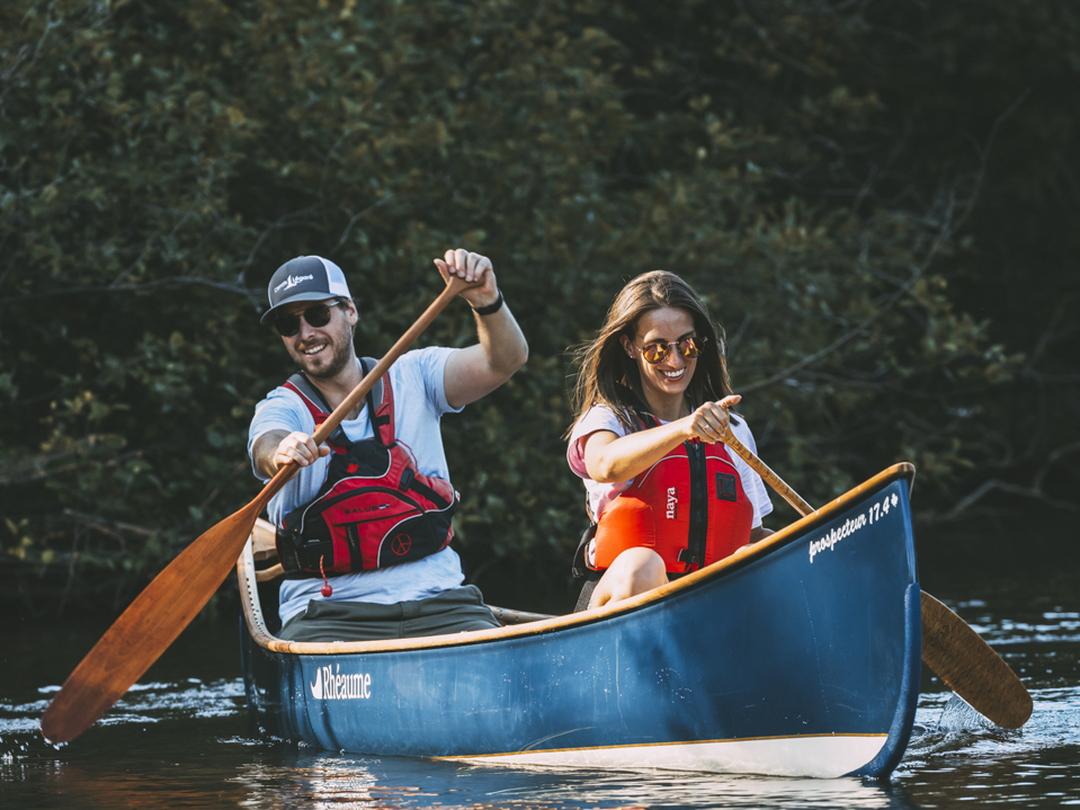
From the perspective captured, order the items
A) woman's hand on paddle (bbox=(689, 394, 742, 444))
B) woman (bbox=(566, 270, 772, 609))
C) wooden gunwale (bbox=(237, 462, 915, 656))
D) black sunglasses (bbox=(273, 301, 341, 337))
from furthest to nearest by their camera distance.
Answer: black sunglasses (bbox=(273, 301, 341, 337)), woman (bbox=(566, 270, 772, 609)), woman's hand on paddle (bbox=(689, 394, 742, 444)), wooden gunwale (bbox=(237, 462, 915, 656))

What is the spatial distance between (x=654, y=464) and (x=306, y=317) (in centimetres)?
122

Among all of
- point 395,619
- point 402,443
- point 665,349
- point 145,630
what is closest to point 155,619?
point 145,630

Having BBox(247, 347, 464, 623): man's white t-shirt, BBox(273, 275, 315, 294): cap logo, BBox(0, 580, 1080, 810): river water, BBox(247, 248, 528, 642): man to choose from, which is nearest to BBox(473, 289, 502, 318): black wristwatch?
BBox(247, 248, 528, 642): man

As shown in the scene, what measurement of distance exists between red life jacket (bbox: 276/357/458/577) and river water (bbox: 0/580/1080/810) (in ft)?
1.89

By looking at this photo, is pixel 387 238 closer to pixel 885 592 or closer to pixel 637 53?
pixel 637 53

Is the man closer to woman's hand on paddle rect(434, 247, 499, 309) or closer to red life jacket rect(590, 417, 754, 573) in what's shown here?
woman's hand on paddle rect(434, 247, 499, 309)

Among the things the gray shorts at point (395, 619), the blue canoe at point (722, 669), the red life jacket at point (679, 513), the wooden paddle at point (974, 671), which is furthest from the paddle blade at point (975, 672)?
the gray shorts at point (395, 619)

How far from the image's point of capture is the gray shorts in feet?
13.2

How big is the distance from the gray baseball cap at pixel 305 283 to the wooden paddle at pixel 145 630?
0.31m

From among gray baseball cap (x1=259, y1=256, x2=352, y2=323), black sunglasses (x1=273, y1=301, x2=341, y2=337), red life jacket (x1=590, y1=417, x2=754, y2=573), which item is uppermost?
gray baseball cap (x1=259, y1=256, x2=352, y2=323)

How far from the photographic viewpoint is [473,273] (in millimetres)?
3848

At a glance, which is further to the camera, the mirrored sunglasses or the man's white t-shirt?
the man's white t-shirt

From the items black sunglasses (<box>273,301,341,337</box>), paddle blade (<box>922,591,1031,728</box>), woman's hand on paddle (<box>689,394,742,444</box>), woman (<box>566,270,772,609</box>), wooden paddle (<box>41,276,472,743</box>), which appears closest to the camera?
woman's hand on paddle (<box>689,394,742,444</box>)

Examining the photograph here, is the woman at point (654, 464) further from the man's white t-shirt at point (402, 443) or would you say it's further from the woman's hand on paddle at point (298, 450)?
the woman's hand on paddle at point (298, 450)
